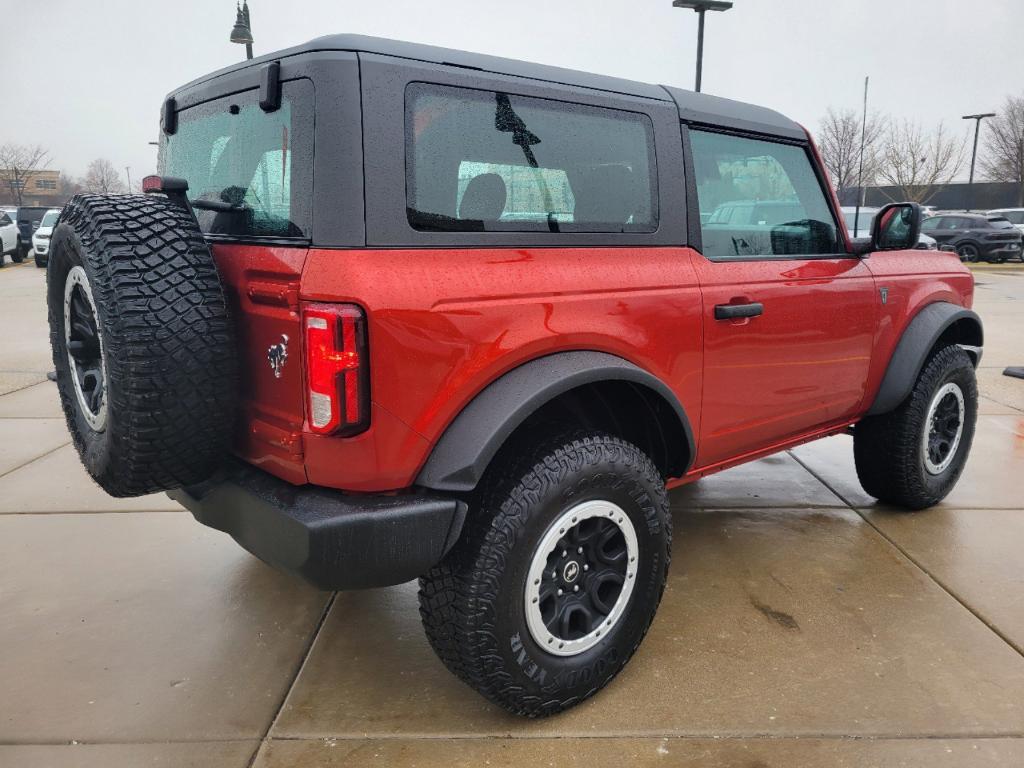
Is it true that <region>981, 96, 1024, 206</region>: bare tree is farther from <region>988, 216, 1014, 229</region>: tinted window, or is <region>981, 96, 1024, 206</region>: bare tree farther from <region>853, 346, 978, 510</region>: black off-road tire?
<region>853, 346, 978, 510</region>: black off-road tire

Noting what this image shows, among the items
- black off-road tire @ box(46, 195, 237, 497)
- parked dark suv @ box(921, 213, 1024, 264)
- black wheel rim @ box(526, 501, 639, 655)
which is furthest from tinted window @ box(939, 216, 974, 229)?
black off-road tire @ box(46, 195, 237, 497)

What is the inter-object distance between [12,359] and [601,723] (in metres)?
8.17

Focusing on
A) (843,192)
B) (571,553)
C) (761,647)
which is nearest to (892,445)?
(761,647)

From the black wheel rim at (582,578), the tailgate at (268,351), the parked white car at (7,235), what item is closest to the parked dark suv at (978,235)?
the black wheel rim at (582,578)

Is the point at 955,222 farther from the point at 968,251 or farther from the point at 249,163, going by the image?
the point at 249,163

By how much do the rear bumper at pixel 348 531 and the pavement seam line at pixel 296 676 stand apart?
56cm

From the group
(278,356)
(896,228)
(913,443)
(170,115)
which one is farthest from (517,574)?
(913,443)

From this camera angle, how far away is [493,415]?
2.04m

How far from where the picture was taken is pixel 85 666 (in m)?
2.59

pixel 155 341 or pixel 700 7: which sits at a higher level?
pixel 700 7

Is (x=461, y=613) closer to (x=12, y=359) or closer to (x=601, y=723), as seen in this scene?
(x=601, y=723)

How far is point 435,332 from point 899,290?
248 cm

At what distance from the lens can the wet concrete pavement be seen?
2.20 m

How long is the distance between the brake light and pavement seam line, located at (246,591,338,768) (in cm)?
97
